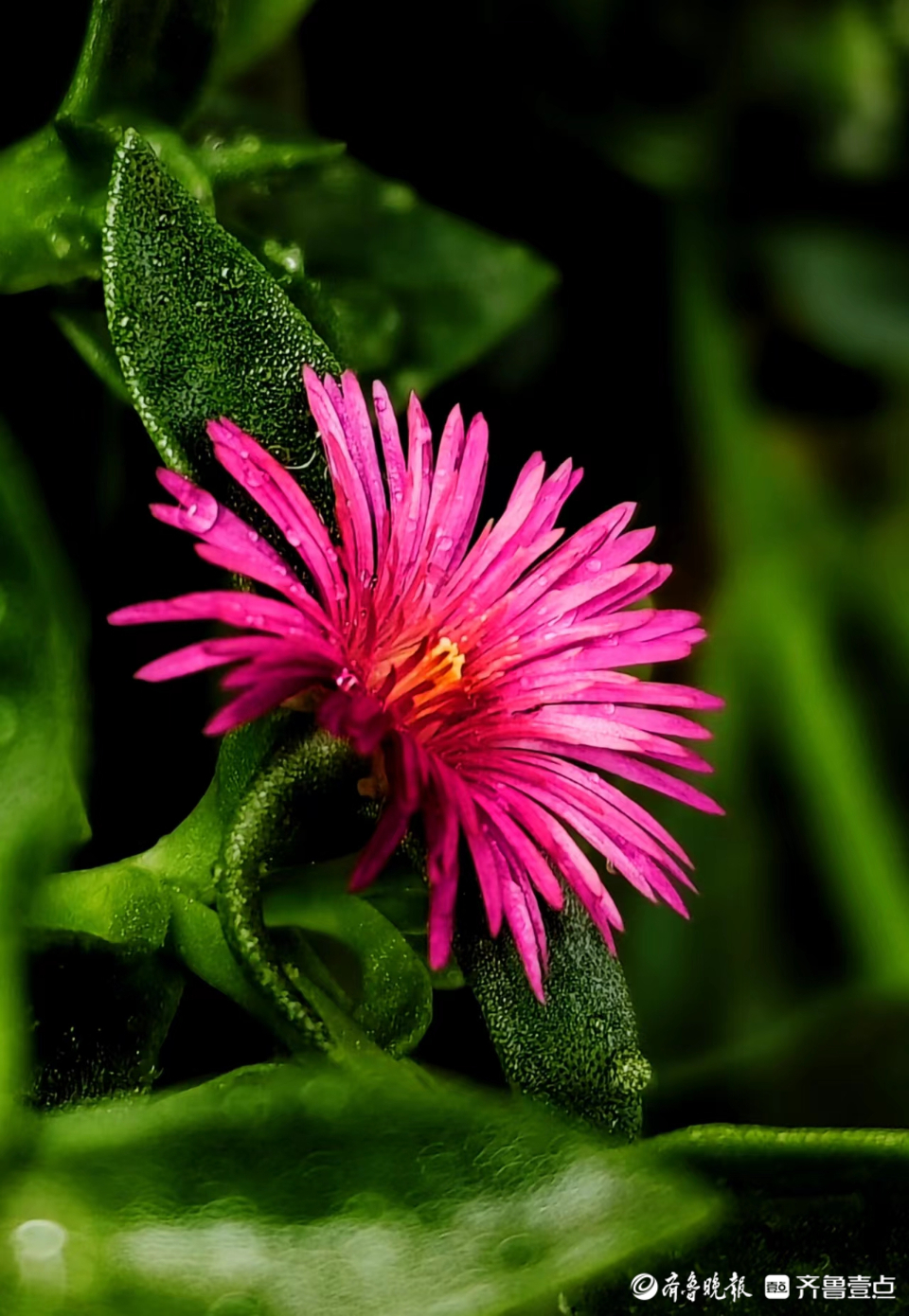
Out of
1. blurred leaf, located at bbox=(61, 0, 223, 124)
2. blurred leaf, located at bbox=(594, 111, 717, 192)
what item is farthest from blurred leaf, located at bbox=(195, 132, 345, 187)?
blurred leaf, located at bbox=(594, 111, 717, 192)

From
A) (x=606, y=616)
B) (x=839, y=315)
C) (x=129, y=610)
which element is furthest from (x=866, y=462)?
(x=129, y=610)

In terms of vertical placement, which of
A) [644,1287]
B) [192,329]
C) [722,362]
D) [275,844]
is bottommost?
[644,1287]

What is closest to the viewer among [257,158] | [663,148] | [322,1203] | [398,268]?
[322,1203]

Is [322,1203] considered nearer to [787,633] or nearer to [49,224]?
[49,224]

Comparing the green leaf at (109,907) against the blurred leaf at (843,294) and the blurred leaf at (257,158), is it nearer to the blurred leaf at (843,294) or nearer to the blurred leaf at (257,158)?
the blurred leaf at (257,158)

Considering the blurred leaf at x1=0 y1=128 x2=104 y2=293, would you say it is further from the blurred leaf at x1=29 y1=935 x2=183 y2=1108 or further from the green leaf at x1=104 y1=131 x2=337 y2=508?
the blurred leaf at x1=29 y1=935 x2=183 y2=1108

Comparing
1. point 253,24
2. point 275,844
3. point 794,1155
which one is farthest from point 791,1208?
point 253,24

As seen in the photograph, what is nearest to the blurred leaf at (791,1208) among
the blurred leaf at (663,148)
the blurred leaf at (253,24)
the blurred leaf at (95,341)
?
the blurred leaf at (95,341)
